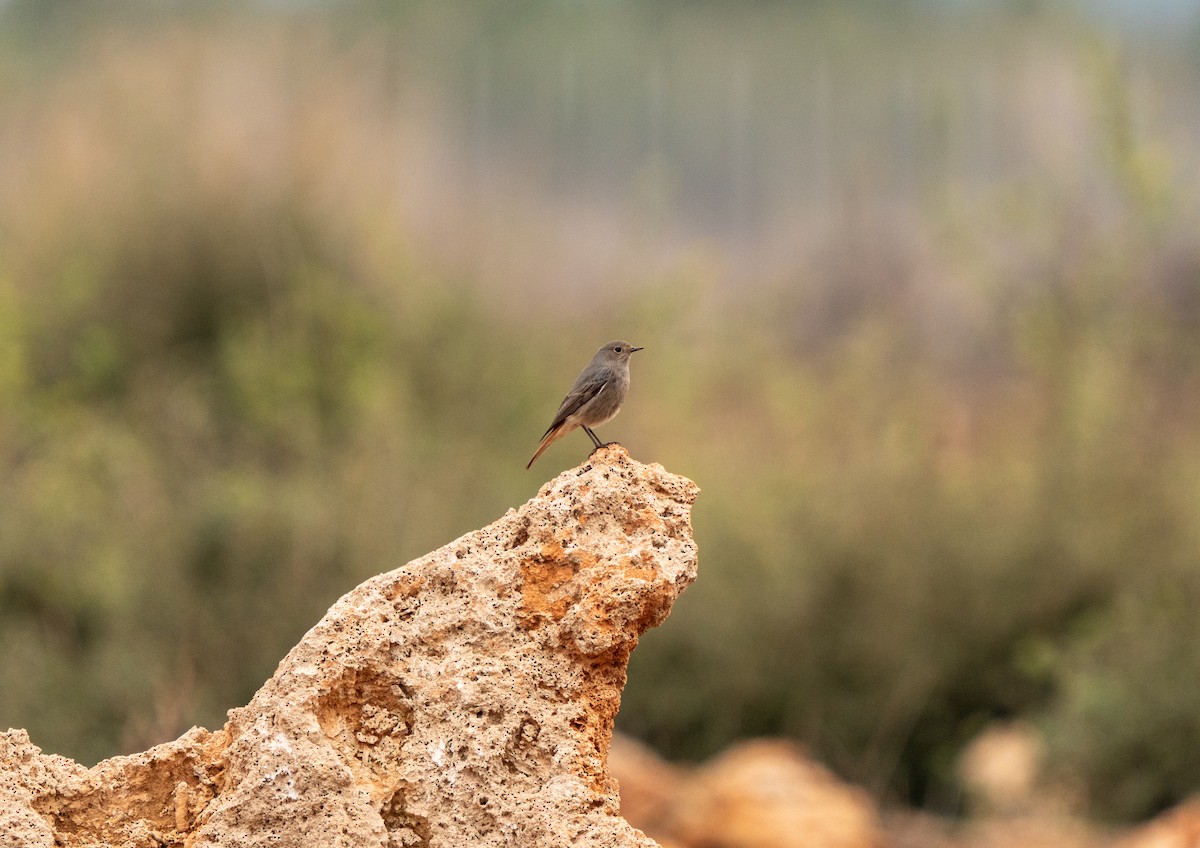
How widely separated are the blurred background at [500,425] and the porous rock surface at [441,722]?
169 inches

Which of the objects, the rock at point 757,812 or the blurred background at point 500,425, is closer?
the rock at point 757,812

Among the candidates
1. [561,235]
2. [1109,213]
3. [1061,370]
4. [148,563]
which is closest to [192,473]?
[148,563]

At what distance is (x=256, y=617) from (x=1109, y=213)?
1393 cm

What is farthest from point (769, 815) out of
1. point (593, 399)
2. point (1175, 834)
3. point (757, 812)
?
point (593, 399)

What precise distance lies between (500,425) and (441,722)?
11.2m

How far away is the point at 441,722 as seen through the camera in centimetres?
390

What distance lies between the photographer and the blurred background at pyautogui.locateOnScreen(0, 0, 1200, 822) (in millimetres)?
10844

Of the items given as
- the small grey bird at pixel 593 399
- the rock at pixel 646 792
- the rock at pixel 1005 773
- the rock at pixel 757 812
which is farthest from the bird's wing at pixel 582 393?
the rock at pixel 1005 773

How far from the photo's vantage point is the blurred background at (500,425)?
1084cm

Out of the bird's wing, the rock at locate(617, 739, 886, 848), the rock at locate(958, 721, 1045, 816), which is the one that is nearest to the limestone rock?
the rock at locate(617, 739, 886, 848)

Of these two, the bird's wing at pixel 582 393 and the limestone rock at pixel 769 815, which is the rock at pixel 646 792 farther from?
the bird's wing at pixel 582 393

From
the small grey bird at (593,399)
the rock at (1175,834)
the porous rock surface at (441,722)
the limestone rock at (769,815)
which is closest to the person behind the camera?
the porous rock surface at (441,722)

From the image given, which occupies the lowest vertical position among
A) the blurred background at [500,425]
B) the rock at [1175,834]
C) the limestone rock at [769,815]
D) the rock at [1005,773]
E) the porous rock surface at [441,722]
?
the porous rock surface at [441,722]

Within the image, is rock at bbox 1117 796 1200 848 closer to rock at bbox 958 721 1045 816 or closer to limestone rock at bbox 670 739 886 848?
limestone rock at bbox 670 739 886 848
